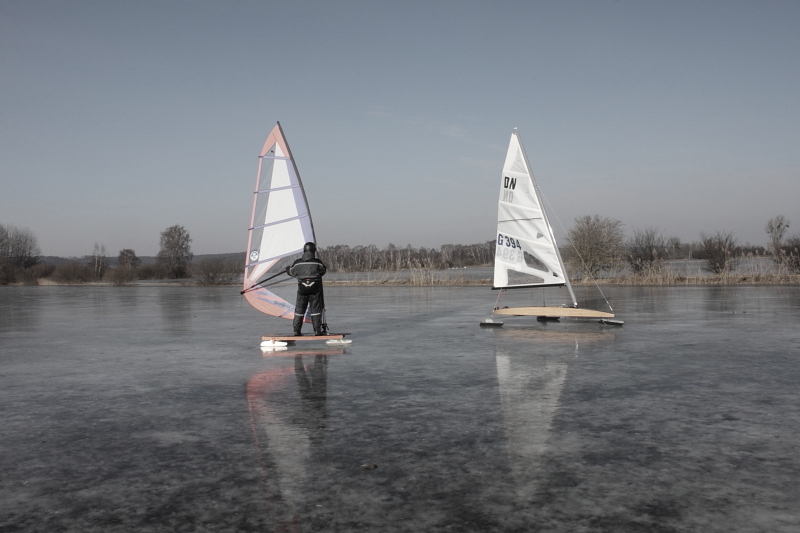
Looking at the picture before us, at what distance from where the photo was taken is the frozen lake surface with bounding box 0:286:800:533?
355cm

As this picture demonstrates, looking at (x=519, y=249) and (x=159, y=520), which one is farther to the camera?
(x=519, y=249)

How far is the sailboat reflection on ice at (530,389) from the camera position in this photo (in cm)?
434

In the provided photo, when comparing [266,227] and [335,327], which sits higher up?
[266,227]

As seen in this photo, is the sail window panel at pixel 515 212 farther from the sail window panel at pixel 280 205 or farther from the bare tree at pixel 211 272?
the bare tree at pixel 211 272

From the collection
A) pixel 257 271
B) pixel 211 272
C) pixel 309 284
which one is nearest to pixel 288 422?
pixel 309 284

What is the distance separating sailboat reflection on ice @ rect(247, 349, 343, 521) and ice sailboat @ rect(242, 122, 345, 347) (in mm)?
3573

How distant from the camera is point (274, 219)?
12.4 metres

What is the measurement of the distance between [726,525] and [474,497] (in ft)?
4.34

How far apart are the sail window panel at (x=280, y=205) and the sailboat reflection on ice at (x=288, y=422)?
12.9 feet

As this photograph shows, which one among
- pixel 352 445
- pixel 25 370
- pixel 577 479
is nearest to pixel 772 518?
pixel 577 479

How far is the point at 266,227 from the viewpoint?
12422 millimetres

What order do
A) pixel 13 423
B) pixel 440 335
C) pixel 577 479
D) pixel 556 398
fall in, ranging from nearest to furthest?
pixel 577 479, pixel 13 423, pixel 556 398, pixel 440 335

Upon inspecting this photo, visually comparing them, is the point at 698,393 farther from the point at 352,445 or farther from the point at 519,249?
the point at 519,249

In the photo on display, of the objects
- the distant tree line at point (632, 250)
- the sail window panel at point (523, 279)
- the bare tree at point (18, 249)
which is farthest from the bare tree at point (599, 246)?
the bare tree at point (18, 249)
